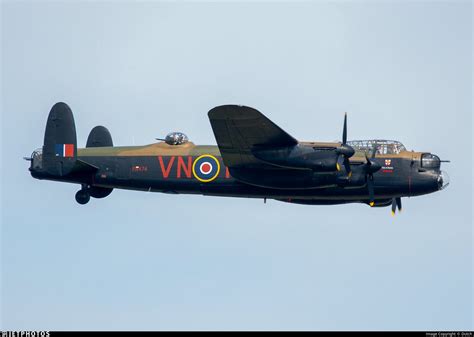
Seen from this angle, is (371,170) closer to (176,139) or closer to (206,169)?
(206,169)

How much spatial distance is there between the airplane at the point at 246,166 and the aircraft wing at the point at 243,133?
0.03 m

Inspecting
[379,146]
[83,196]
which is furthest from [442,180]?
[83,196]

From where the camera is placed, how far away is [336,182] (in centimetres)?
3800

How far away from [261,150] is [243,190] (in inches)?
95.8

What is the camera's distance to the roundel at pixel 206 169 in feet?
130

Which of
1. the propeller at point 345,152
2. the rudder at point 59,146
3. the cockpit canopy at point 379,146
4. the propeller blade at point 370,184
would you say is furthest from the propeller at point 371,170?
the rudder at point 59,146

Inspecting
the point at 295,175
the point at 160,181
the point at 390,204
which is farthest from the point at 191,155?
the point at 390,204

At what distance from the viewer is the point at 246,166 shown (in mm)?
38562

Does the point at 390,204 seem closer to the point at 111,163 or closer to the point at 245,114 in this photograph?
the point at 245,114

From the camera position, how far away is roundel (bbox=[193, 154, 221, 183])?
3969cm

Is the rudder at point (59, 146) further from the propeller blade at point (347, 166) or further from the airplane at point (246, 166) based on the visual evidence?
the propeller blade at point (347, 166)

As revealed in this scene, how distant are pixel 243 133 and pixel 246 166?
1884 millimetres

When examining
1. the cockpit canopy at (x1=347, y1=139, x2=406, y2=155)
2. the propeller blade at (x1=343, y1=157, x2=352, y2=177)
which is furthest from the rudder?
the cockpit canopy at (x1=347, y1=139, x2=406, y2=155)

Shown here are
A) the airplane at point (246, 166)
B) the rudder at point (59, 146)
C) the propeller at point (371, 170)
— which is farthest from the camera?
the rudder at point (59, 146)
